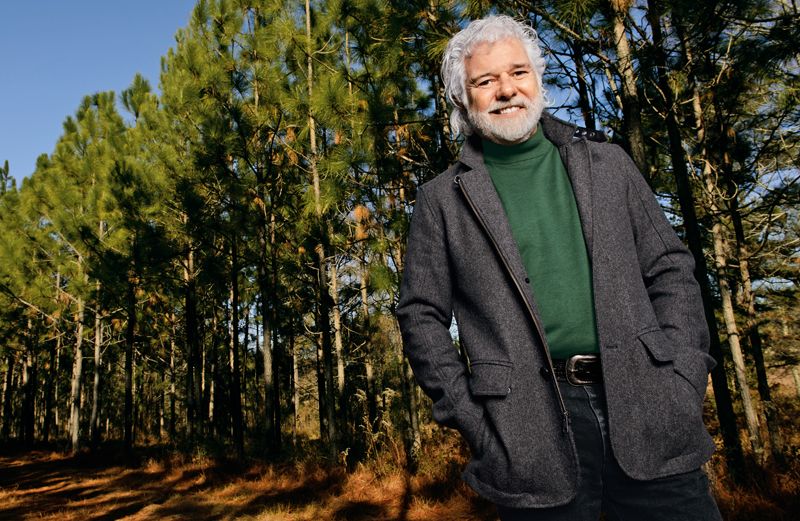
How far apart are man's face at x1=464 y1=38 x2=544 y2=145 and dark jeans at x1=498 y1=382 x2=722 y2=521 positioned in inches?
26.4

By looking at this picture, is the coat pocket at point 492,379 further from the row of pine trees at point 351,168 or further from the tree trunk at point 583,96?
the tree trunk at point 583,96

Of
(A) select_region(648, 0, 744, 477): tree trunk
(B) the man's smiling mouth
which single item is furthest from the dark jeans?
(A) select_region(648, 0, 744, 477): tree trunk

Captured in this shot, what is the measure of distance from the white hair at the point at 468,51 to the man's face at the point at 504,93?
0.02 meters

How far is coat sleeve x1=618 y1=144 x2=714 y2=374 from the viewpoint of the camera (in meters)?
1.17

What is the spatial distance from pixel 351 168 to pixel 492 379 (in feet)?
19.8

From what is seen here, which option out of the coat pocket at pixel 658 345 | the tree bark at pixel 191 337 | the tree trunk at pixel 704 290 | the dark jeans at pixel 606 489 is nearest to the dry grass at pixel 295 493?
the tree trunk at pixel 704 290

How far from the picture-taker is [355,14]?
21.7 feet

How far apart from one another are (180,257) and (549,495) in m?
13.7

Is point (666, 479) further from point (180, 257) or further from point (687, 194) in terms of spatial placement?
point (180, 257)

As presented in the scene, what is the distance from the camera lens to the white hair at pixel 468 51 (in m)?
1.41

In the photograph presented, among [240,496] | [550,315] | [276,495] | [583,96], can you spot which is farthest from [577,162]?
[240,496]

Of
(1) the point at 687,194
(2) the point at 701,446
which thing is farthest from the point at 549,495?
(1) the point at 687,194

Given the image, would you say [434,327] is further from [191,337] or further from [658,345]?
[191,337]

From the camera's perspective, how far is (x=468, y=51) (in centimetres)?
144
